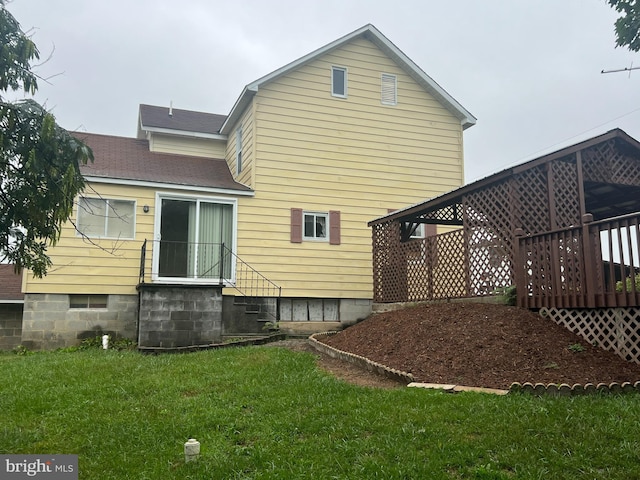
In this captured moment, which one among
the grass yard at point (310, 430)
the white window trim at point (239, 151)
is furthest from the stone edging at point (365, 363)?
the white window trim at point (239, 151)

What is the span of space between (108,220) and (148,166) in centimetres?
221

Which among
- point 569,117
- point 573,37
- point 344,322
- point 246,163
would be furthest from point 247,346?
point 569,117

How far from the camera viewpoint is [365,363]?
857cm

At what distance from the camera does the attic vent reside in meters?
16.0

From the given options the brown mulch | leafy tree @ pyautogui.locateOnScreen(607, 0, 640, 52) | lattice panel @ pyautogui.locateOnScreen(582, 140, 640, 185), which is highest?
leafy tree @ pyautogui.locateOnScreen(607, 0, 640, 52)

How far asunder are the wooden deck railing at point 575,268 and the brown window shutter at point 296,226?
6.35 metres

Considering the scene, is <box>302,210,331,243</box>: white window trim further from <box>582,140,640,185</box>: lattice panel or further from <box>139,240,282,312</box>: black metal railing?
<box>582,140,640,185</box>: lattice panel

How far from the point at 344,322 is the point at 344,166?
424cm

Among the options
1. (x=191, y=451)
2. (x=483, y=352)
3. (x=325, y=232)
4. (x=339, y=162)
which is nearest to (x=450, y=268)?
(x=483, y=352)

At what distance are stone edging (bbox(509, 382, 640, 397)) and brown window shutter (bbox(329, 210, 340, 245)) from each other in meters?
8.66

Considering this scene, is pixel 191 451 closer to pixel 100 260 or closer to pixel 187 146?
pixel 100 260

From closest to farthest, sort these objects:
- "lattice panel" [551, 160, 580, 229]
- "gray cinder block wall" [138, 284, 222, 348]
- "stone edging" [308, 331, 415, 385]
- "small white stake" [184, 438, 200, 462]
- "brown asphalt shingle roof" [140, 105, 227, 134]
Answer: "small white stake" [184, 438, 200, 462] → "stone edging" [308, 331, 415, 385] → "lattice panel" [551, 160, 580, 229] → "gray cinder block wall" [138, 284, 222, 348] → "brown asphalt shingle roof" [140, 105, 227, 134]

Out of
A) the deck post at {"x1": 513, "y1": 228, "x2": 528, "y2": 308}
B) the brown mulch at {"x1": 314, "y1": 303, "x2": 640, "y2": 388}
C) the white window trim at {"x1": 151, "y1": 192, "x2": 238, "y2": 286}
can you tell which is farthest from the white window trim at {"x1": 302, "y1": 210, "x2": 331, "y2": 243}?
the deck post at {"x1": 513, "y1": 228, "x2": 528, "y2": 308}

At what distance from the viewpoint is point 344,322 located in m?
14.5
